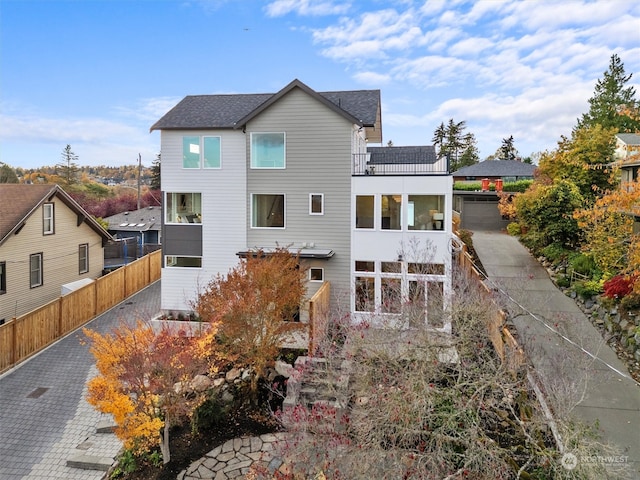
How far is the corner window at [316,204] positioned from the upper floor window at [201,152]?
4116 mm

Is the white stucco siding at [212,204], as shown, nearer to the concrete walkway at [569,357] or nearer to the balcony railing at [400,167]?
the balcony railing at [400,167]

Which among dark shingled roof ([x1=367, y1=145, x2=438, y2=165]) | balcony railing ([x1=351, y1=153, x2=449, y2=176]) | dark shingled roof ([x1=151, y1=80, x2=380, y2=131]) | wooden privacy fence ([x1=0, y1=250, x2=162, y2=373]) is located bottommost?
wooden privacy fence ([x1=0, y1=250, x2=162, y2=373])

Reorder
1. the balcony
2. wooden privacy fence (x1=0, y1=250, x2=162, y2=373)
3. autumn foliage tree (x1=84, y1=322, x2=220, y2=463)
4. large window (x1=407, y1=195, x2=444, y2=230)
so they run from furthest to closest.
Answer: the balcony, large window (x1=407, y1=195, x2=444, y2=230), wooden privacy fence (x1=0, y1=250, x2=162, y2=373), autumn foliage tree (x1=84, y1=322, x2=220, y2=463)

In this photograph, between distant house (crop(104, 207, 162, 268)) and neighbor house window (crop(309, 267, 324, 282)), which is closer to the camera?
neighbor house window (crop(309, 267, 324, 282))

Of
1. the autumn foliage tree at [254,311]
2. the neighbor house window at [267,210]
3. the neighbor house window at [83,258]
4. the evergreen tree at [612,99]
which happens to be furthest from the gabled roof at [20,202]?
the evergreen tree at [612,99]

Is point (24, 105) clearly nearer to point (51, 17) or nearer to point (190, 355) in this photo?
point (51, 17)

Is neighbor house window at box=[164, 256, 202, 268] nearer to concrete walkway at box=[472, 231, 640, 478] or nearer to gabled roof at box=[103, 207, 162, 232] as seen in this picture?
concrete walkway at box=[472, 231, 640, 478]

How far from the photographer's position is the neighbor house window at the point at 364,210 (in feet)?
48.9

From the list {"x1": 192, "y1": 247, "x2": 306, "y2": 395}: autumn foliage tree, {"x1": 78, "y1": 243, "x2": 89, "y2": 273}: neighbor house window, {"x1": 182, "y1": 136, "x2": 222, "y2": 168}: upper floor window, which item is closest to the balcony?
{"x1": 182, "y1": 136, "x2": 222, "y2": 168}: upper floor window

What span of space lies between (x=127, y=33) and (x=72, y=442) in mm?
14622

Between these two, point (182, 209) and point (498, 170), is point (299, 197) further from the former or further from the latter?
point (498, 170)

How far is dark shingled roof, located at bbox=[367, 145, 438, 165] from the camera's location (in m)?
15.4

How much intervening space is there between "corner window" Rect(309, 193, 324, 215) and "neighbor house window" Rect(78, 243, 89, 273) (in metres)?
14.8

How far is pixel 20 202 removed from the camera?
1870 centimetres
